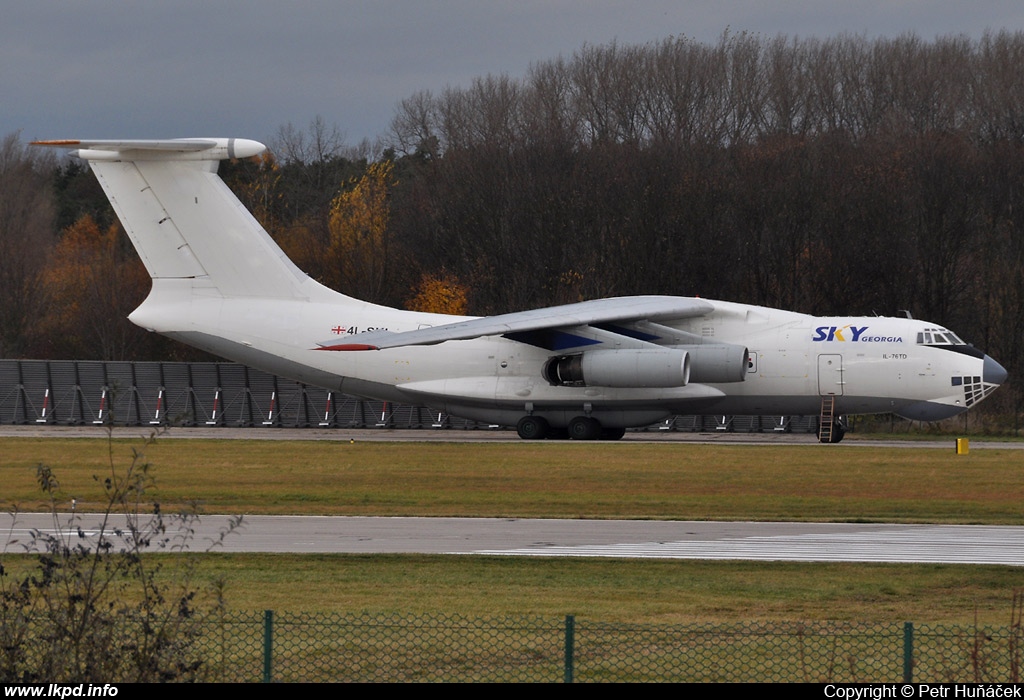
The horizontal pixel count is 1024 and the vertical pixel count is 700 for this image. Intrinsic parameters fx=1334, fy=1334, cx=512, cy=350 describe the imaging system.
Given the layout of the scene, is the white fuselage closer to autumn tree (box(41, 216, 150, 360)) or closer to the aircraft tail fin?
the aircraft tail fin

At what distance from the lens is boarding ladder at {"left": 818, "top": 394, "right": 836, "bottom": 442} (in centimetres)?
3130

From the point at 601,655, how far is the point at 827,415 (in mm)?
22244

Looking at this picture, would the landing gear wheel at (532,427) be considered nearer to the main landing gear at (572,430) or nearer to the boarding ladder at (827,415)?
the main landing gear at (572,430)

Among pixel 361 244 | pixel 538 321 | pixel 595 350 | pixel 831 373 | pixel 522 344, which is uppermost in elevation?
pixel 361 244

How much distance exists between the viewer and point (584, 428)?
107ft

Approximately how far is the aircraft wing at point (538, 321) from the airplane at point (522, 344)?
0.22 ft

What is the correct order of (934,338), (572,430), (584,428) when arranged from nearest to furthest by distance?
(934,338)
(584,428)
(572,430)

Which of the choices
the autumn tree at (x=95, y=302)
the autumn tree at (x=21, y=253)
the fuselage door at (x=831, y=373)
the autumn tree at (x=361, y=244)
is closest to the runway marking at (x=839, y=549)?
the fuselage door at (x=831, y=373)

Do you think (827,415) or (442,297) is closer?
(827,415)

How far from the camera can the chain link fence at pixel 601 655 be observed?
9.59 meters

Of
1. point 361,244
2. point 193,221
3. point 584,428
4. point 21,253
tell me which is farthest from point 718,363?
point 21,253

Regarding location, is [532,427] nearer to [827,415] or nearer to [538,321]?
[538,321]
